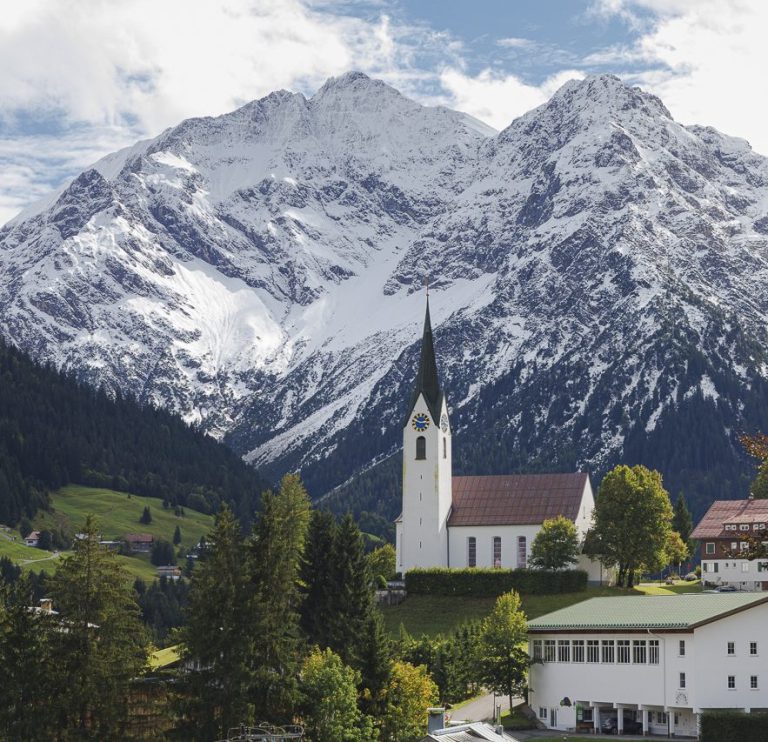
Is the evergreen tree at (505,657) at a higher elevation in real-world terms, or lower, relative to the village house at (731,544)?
lower

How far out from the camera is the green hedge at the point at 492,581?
15612 centimetres

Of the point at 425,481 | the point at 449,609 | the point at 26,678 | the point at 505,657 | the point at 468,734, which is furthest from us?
the point at 425,481

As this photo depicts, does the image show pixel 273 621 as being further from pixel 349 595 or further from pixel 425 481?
pixel 425 481

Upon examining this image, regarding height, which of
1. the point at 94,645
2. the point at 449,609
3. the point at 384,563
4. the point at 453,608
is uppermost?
the point at 384,563

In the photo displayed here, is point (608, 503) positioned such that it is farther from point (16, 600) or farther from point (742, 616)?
point (16, 600)

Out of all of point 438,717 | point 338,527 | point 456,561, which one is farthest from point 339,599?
point 456,561

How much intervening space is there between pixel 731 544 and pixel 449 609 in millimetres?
35676

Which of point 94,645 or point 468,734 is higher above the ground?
point 94,645

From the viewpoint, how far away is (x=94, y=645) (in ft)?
298

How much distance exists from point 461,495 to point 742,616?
76.4 meters

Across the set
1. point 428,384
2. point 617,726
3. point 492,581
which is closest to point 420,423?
point 428,384

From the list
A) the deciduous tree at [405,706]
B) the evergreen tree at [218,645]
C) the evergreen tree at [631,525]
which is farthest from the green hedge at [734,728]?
the evergreen tree at [631,525]

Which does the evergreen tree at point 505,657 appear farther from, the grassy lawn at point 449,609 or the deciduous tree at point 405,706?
the grassy lawn at point 449,609

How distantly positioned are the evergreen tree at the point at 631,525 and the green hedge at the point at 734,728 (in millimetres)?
57607
